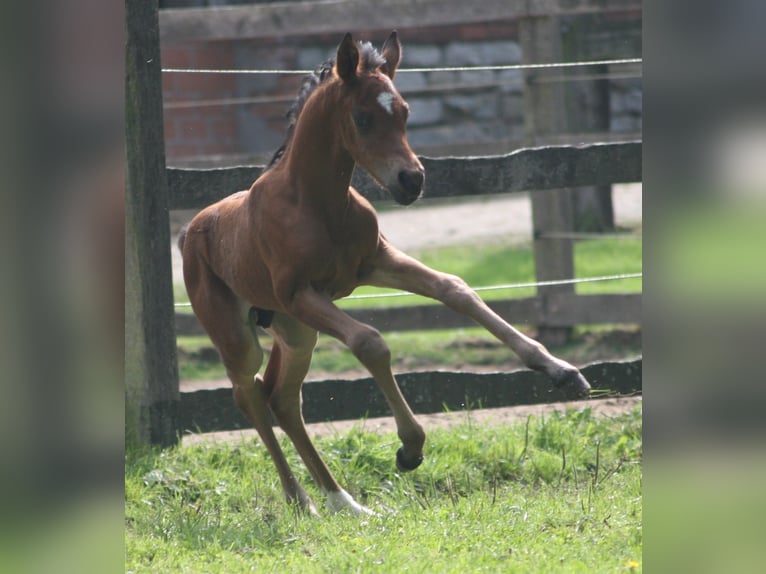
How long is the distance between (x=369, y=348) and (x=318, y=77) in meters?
1.22

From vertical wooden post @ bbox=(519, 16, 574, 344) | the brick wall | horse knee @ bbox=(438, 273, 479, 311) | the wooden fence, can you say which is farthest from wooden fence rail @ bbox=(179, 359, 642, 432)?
the brick wall

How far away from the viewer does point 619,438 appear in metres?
5.54

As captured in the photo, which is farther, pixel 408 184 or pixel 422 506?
pixel 422 506

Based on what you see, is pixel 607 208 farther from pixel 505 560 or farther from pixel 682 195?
pixel 682 195

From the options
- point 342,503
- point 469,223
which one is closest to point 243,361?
point 342,503

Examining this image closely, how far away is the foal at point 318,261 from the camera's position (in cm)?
395

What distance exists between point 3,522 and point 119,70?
0.99 m

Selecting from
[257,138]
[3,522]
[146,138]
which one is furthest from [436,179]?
[257,138]

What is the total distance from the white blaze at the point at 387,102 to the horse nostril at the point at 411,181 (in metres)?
0.27

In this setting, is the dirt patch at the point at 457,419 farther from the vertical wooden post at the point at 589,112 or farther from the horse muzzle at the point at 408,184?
the vertical wooden post at the point at 589,112

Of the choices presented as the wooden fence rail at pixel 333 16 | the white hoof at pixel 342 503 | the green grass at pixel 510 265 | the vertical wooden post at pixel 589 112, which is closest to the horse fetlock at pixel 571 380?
the white hoof at pixel 342 503

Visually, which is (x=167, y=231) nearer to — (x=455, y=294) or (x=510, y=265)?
(x=455, y=294)

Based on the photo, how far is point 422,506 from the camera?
4.54 meters

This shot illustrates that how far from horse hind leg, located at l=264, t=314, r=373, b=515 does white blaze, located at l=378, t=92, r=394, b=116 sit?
1.21 m
